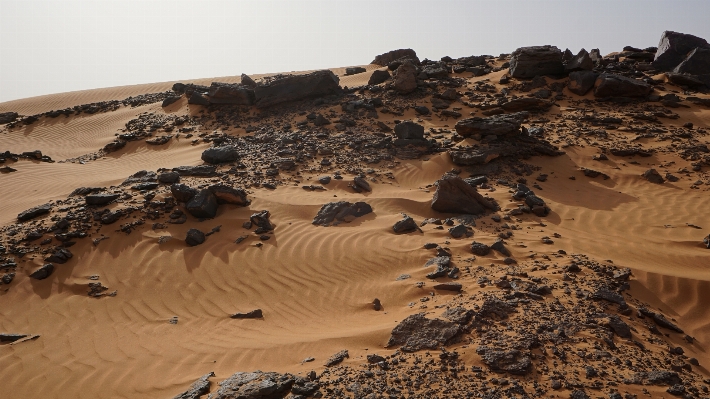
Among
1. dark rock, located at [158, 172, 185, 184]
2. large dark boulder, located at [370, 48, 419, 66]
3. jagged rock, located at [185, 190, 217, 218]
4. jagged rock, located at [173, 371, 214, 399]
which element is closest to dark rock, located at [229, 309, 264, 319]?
jagged rock, located at [173, 371, 214, 399]

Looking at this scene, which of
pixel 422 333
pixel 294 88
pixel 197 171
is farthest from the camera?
pixel 294 88

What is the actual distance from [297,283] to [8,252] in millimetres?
5268

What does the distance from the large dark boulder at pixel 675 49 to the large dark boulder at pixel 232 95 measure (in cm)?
1582

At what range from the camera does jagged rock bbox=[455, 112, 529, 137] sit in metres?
12.3

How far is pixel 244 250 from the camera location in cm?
807

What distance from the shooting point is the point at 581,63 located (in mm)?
16531

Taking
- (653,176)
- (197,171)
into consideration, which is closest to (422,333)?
(197,171)

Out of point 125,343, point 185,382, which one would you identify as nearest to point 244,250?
point 125,343

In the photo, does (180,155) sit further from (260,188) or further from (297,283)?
(297,283)

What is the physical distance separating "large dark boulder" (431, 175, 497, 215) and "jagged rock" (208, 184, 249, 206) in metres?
3.99

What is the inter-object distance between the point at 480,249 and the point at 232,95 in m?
12.5

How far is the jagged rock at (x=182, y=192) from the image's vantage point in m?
9.11

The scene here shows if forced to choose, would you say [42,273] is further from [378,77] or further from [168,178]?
[378,77]

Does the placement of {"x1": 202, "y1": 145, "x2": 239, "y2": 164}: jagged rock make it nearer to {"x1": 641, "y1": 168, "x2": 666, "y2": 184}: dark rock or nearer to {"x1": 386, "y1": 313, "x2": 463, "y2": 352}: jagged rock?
{"x1": 386, "y1": 313, "x2": 463, "y2": 352}: jagged rock
